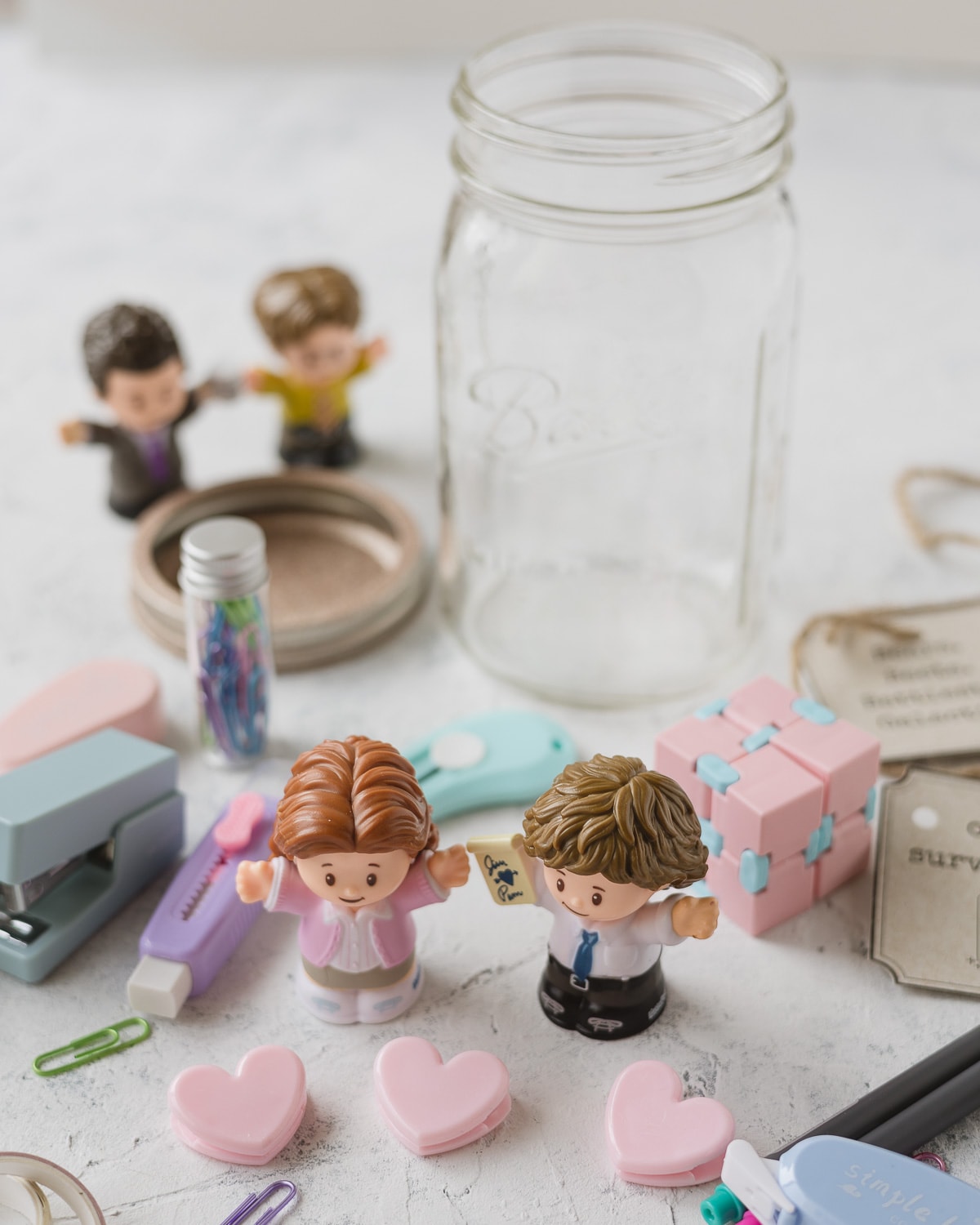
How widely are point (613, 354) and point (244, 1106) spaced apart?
0.57m

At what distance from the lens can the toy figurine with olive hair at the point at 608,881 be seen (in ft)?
2.40

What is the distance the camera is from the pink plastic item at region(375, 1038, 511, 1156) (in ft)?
2.52

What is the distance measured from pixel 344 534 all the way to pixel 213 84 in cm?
95

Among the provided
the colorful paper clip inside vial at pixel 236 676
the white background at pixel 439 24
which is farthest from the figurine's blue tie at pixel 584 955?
the white background at pixel 439 24

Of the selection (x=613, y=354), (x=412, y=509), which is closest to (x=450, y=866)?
(x=613, y=354)

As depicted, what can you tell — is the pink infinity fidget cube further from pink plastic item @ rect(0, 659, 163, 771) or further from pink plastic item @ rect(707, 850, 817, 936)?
pink plastic item @ rect(0, 659, 163, 771)

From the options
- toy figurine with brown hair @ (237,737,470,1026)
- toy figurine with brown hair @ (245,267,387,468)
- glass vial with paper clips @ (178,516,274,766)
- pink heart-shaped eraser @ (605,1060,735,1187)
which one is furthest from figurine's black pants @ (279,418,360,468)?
pink heart-shaped eraser @ (605,1060,735,1187)

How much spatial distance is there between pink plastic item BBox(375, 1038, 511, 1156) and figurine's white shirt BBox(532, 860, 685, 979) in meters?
0.07

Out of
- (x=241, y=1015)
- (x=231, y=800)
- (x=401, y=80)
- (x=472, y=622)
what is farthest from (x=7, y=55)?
(x=241, y=1015)

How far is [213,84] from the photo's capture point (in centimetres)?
191

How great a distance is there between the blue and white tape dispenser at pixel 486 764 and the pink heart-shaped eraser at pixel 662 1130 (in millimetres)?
236

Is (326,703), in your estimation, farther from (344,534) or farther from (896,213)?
(896,213)

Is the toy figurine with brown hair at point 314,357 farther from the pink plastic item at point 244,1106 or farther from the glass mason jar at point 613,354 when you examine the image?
the pink plastic item at point 244,1106

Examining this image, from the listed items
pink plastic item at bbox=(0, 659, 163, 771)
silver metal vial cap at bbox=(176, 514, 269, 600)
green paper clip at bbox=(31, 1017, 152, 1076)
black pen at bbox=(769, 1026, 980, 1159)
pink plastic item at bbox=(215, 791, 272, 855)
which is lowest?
green paper clip at bbox=(31, 1017, 152, 1076)
